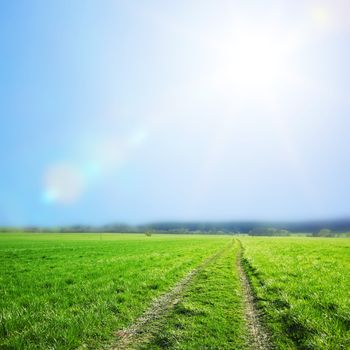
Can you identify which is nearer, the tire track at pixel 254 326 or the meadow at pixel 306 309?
the tire track at pixel 254 326

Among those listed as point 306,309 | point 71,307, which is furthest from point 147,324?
point 306,309

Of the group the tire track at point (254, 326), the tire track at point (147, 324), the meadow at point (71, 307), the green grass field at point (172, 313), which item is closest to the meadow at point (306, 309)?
the green grass field at point (172, 313)

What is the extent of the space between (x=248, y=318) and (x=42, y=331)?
721 centimetres

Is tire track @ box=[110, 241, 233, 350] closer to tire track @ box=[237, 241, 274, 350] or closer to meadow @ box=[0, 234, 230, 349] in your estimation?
meadow @ box=[0, 234, 230, 349]

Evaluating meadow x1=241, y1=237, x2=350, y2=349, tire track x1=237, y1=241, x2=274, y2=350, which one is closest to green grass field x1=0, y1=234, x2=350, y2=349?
meadow x1=241, y1=237, x2=350, y2=349

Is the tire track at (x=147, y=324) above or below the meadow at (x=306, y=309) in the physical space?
below

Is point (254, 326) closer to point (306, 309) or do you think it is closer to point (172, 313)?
point (306, 309)

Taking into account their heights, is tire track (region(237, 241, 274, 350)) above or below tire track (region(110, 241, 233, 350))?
above

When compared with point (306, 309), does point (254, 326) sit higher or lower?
lower

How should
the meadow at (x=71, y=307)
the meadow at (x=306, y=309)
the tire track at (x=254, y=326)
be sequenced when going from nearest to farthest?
the tire track at (x=254, y=326)
the meadow at (x=306, y=309)
the meadow at (x=71, y=307)

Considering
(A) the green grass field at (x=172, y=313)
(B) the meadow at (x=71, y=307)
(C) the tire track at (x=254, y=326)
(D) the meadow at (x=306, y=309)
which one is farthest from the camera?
(B) the meadow at (x=71, y=307)

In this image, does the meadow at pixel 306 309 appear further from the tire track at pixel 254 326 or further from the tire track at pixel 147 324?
the tire track at pixel 147 324

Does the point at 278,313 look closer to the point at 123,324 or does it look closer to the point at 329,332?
the point at 329,332

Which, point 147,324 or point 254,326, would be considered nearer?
point 254,326
